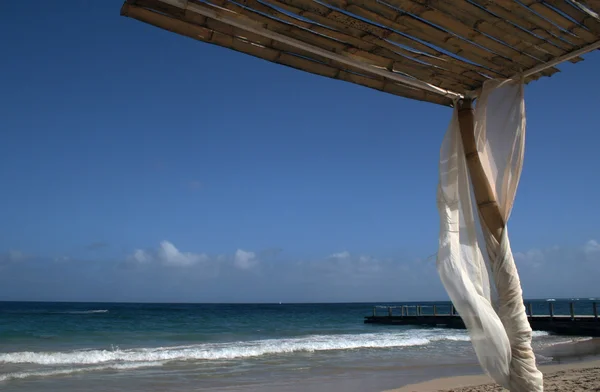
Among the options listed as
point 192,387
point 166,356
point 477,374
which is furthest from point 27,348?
point 477,374

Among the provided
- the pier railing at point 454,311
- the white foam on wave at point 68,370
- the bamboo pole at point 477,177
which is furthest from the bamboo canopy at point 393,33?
the white foam on wave at point 68,370

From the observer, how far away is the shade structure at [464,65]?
5.65 ft

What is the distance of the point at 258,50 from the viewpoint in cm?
191

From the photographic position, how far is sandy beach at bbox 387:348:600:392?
6.42 meters

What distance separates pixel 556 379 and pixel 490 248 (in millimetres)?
6487

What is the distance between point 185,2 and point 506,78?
151 centimetres

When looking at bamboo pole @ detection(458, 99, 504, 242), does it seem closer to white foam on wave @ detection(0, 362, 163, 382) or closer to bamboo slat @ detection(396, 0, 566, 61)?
bamboo slat @ detection(396, 0, 566, 61)

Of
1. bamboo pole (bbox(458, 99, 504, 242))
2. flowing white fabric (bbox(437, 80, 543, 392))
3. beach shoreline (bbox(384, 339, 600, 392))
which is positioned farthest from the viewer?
beach shoreline (bbox(384, 339, 600, 392))

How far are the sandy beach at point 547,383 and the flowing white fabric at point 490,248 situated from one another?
4.89 metres

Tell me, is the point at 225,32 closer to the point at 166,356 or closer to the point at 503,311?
the point at 503,311

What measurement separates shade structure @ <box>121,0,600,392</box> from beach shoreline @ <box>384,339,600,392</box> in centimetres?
494

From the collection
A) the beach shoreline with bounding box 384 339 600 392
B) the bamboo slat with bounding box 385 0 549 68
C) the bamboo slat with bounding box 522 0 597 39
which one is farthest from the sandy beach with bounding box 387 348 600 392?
the bamboo slat with bounding box 522 0 597 39

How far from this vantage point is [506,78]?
2.28 meters

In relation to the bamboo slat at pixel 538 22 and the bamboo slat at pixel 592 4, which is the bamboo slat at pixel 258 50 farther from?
the bamboo slat at pixel 592 4
